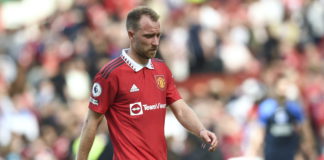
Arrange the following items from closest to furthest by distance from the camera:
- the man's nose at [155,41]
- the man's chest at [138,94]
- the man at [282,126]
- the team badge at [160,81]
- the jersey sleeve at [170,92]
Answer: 1. the man's nose at [155,41]
2. the man's chest at [138,94]
3. the team badge at [160,81]
4. the jersey sleeve at [170,92]
5. the man at [282,126]

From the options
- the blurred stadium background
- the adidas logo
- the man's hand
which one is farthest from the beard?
the blurred stadium background

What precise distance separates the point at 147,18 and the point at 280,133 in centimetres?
563

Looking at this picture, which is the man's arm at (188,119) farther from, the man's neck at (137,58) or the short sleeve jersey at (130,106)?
the man's neck at (137,58)

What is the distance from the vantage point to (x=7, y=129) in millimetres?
19125

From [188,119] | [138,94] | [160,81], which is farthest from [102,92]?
[188,119]

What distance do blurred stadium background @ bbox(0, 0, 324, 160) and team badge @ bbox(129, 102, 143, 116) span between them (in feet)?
17.9

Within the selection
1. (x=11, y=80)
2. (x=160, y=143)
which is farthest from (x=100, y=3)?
(x=160, y=143)

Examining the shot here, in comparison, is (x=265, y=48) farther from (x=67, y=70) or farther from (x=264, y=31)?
(x=67, y=70)

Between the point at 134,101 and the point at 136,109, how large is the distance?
7 centimetres

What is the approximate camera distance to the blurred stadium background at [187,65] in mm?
15898

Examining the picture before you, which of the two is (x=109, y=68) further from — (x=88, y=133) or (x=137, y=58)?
(x=88, y=133)

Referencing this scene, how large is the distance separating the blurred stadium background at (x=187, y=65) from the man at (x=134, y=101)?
5.38m

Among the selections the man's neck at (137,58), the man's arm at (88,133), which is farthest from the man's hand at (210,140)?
the man's arm at (88,133)

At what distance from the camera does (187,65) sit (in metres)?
19.0
